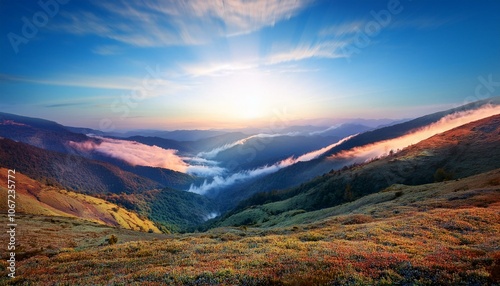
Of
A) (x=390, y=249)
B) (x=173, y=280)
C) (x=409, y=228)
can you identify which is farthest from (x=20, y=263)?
(x=409, y=228)

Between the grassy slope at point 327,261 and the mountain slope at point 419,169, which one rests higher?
the grassy slope at point 327,261

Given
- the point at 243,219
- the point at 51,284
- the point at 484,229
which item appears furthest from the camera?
the point at 243,219

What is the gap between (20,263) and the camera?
2669 centimetres

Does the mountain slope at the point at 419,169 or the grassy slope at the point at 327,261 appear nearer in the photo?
the grassy slope at the point at 327,261

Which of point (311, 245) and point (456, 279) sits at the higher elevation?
point (456, 279)

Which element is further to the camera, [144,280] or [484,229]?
[484,229]

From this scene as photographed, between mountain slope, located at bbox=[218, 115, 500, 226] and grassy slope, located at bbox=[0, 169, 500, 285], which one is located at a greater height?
grassy slope, located at bbox=[0, 169, 500, 285]

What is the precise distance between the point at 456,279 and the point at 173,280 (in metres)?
16.6

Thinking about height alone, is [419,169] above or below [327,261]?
below

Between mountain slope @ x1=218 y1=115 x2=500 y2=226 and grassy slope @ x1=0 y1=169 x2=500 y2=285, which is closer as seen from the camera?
grassy slope @ x1=0 y1=169 x2=500 y2=285

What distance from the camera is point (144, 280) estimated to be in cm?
1708

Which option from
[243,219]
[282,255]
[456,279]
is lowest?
[243,219]

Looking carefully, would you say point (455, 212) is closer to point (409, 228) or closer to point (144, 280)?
point (409, 228)

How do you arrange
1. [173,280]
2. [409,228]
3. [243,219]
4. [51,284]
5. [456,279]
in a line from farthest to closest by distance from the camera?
[243,219]
[409,228]
[51,284]
[173,280]
[456,279]
